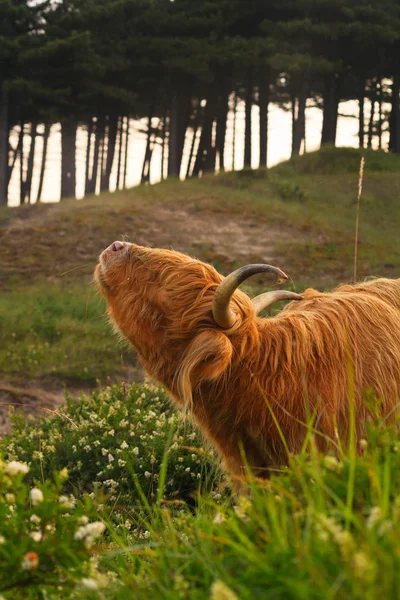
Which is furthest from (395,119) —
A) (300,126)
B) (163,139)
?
(163,139)

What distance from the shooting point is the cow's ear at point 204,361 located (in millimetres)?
3652

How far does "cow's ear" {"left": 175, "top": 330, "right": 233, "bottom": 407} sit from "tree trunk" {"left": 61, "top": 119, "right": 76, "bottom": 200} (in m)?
32.6

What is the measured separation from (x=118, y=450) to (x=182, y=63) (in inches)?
1194

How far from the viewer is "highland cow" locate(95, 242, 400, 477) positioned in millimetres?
3758

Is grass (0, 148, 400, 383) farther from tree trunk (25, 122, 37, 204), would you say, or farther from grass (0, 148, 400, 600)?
tree trunk (25, 122, 37, 204)

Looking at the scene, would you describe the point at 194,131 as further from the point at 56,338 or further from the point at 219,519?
the point at 219,519

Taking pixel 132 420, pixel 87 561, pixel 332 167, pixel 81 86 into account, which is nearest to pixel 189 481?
pixel 132 420

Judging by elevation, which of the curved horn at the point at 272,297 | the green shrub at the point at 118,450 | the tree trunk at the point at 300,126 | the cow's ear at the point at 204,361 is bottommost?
the green shrub at the point at 118,450

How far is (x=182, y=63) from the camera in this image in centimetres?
3291

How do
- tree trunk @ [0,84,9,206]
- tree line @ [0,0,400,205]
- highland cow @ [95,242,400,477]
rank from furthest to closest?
tree trunk @ [0,84,9,206] < tree line @ [0,0,400,205] < highland cow @ [95,242,400,477]

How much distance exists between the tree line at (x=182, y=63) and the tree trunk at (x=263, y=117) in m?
0.06

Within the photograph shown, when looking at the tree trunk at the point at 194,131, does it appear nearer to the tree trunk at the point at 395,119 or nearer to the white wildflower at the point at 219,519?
the tree trunk at the point at 395,119

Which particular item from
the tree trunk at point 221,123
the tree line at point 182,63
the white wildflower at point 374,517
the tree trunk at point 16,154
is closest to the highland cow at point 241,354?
the white wildflower at point 374,517

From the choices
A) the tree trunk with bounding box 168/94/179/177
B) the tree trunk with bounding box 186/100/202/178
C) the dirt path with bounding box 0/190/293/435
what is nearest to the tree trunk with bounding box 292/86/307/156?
the tree trunk with bounding box 186/100/202/178
